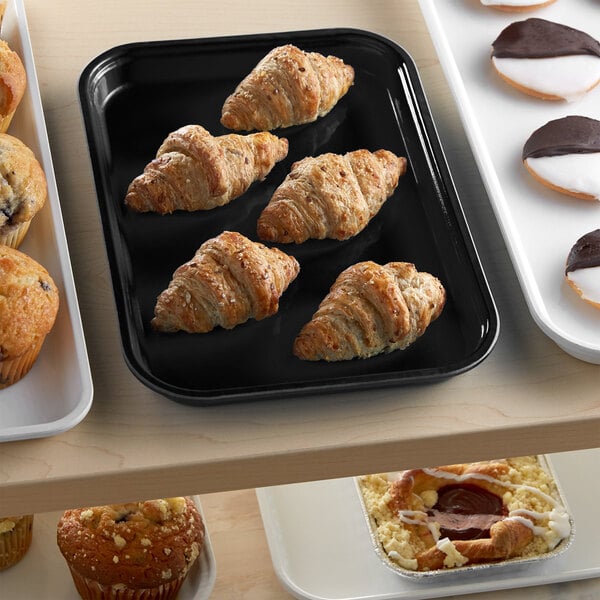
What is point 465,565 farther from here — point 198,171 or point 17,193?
point 17,193

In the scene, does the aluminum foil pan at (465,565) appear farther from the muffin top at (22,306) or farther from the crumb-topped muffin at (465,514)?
the muffin top at (22,306)

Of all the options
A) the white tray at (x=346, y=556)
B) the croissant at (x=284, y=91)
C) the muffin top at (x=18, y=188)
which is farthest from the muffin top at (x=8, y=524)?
the croissant at (x=284, y=91)

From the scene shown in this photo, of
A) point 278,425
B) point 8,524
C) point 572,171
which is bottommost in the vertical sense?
point 8,524

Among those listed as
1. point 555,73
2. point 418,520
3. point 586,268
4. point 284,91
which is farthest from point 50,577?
point 555,73

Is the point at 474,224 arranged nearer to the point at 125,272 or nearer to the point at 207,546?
the point at 125,272

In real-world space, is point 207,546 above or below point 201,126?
below

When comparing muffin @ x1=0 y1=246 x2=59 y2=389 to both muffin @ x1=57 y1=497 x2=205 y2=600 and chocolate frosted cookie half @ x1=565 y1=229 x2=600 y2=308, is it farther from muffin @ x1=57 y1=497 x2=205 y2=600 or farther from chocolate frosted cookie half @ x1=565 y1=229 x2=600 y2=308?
chocolate frosted cookie half @ x1=565 y1=229 x2=600 y2=308

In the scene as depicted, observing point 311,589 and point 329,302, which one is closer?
point 329,302

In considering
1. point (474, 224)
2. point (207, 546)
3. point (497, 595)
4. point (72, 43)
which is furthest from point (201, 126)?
point (497, 595)
